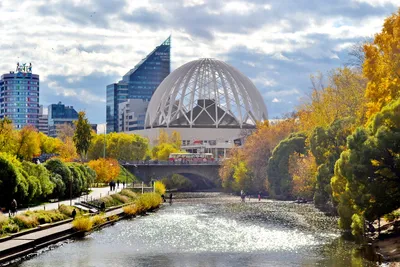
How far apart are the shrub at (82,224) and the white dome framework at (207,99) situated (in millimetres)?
124162

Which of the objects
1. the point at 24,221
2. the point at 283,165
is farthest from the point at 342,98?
the point at 24,221

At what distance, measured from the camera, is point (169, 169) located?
403 feet

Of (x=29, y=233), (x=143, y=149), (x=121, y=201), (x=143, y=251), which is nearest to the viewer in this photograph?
(x=143, y=251)

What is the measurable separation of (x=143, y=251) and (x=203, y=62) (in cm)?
14169

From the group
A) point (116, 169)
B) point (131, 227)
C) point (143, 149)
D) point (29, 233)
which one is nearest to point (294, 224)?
point (131, 227)

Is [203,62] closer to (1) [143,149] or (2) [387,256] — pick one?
(1) [143,149]

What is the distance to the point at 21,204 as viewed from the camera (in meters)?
57.2

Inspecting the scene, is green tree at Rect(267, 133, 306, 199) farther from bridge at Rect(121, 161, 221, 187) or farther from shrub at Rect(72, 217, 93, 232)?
shrub at Rect(72, 217, 93, 232)

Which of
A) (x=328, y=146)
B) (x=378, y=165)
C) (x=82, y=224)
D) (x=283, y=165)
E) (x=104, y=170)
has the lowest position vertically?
(x=82, y=224)

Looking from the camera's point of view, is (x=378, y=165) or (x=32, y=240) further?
(x=32, y=240)

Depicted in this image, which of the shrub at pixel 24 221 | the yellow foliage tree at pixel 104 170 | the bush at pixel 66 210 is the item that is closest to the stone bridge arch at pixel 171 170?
the yellow foliage tree at pixel 104 170

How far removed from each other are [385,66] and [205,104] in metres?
136

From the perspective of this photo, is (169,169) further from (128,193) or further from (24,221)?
(24,221)

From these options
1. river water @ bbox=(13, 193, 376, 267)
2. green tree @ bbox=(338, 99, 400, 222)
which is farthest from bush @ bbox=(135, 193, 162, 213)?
green tree @ bbox=(338, 99, 400, 222)
